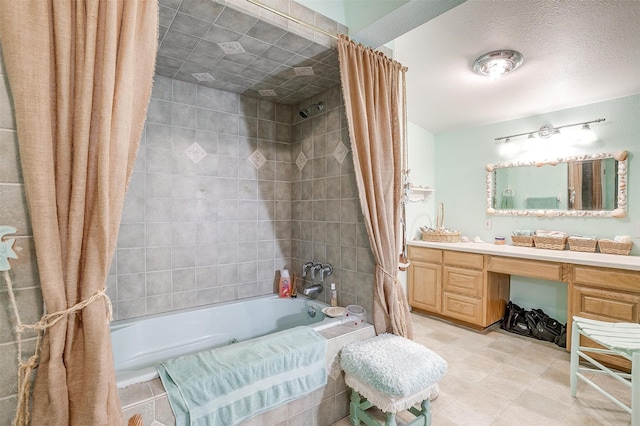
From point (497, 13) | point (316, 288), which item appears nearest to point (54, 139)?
point (316, 288)

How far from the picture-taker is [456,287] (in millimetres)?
3102

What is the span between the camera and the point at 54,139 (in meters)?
0.98

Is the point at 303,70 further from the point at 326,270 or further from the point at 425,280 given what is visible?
the point at 425,280

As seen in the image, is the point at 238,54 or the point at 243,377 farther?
the point at 238,54

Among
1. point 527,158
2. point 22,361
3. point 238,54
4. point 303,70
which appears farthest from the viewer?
point 527,158

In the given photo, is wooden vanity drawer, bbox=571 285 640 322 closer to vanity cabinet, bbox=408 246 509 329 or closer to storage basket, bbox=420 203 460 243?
vanity cabinet, bbox=408 246 509 329

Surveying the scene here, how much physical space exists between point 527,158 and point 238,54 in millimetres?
3028

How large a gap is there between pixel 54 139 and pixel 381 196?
5.08ft

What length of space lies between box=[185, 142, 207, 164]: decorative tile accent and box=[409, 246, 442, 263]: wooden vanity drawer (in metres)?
2.47

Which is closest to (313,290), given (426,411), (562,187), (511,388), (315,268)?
(315,268)

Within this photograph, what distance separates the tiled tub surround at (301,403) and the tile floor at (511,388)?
0.14 m

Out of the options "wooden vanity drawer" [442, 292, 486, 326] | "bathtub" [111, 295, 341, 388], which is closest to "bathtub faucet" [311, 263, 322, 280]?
"bathtub" [111, 295, 341, 388]

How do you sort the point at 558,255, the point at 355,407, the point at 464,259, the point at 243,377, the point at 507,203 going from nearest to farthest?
1. the point at 243,377
2. the point at 355,407
3. the point at 558,255
4. the point at 464,259
5. the point at 507,203

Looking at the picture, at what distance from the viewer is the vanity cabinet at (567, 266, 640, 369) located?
2123 millimetres
